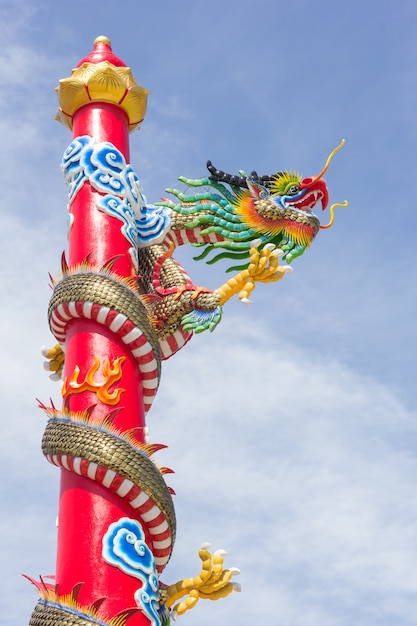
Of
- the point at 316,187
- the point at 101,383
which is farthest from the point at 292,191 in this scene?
the point at 101,383

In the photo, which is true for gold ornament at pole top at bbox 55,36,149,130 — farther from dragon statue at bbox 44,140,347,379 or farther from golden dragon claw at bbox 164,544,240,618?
golden dragon claw at bbox 164,544,240,618

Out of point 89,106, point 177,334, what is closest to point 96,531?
point 177,334

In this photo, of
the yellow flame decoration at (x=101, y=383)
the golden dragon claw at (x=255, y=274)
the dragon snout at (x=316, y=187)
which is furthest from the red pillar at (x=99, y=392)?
the dragon snout at (x=316, y=187)

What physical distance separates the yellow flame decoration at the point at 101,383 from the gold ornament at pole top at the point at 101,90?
3.17m

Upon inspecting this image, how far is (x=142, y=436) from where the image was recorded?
865 centimetres

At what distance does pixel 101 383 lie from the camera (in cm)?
862

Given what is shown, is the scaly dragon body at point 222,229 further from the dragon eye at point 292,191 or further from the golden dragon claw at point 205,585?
the golden dragon claw at point 205,585

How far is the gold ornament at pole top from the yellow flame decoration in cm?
317

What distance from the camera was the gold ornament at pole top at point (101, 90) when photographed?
10547 mm

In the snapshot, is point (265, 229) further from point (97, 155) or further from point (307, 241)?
point (97, 155)

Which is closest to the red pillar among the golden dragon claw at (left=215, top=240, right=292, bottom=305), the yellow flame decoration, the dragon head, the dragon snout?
the yellow flame decoration

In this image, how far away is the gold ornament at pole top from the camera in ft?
34.6

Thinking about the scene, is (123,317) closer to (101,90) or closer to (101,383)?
(101,383)

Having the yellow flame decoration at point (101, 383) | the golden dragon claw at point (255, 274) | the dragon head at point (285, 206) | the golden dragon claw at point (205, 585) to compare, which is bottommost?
the golden dragon claw at point (205, 585)
